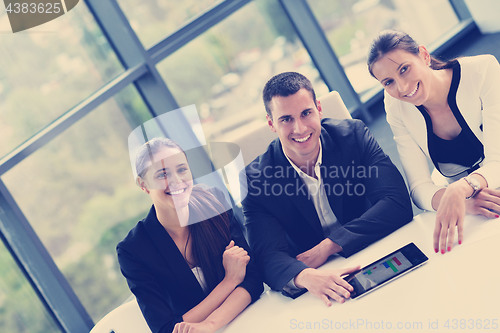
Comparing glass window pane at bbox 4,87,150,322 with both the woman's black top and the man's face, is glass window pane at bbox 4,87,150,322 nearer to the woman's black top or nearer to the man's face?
the man's face

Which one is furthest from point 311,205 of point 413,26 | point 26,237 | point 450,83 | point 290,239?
point 413,26

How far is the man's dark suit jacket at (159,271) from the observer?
64.2 inches

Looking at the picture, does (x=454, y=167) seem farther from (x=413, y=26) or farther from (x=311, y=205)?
(x=413, y=26)

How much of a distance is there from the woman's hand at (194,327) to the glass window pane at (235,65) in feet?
6.45

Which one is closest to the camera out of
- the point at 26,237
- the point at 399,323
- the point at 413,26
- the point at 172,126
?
the point at 399,323

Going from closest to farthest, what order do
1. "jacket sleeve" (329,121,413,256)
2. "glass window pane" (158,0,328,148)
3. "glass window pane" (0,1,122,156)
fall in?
"jacket sleeve" (329,121,413,256) → "glass window pane" (0,1,122,156) → "glass window pane" (158,0,328,148)

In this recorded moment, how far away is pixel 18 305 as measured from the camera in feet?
8.21

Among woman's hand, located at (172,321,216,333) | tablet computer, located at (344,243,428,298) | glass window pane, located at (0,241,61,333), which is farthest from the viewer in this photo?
glass window pane, located at (0,241,61,333)

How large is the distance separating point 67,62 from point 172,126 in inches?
29.6

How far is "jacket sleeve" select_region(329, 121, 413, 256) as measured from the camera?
1583mm

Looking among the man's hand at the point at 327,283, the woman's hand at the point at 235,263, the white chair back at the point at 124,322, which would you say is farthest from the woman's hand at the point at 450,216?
the white chair back at the point at 124,322

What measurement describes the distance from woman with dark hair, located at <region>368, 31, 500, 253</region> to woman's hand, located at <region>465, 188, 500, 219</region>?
4 centimetres

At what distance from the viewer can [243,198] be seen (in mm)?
1858

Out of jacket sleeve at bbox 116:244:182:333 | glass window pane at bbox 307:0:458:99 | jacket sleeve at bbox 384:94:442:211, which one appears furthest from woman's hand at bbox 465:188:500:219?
glass window pane at bbox 307:0:458:99
